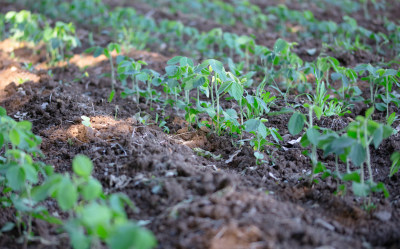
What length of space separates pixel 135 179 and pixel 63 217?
40cm

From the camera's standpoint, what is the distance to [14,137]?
6.35ft

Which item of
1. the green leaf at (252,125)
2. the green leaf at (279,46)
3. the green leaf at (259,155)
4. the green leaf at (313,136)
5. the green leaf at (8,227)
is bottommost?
the green leaf at (8,227)

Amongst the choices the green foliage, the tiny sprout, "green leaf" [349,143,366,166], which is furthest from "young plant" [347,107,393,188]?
the tiny sprout

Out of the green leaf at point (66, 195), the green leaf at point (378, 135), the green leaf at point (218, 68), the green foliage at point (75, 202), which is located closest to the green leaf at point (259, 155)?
the green leaf at point (218, 68)

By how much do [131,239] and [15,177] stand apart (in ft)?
2.62

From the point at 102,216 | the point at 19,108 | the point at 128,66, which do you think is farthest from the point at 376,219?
the point at 19,108

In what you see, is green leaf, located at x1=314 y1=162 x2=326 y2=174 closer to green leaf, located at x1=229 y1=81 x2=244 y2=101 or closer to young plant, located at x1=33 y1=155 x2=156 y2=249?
green leaf, located at x1=229 y1=81 x2=244 y2=101

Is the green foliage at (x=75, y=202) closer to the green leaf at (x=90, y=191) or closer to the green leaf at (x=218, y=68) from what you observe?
the green leaf at (x=90, y=191)

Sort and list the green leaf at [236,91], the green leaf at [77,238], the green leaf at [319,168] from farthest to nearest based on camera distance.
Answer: the green leaf at [236,91], the green leaf at [319,168], the green leaf at [77,238]

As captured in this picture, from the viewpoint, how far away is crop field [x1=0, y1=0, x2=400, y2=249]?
173cm

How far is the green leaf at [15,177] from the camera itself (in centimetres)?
188

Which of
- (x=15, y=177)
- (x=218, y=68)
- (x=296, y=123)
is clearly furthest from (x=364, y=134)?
(x=15, y=177)

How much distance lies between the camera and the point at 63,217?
2.10 m

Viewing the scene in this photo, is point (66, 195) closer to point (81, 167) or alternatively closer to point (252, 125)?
point (81, 167)
